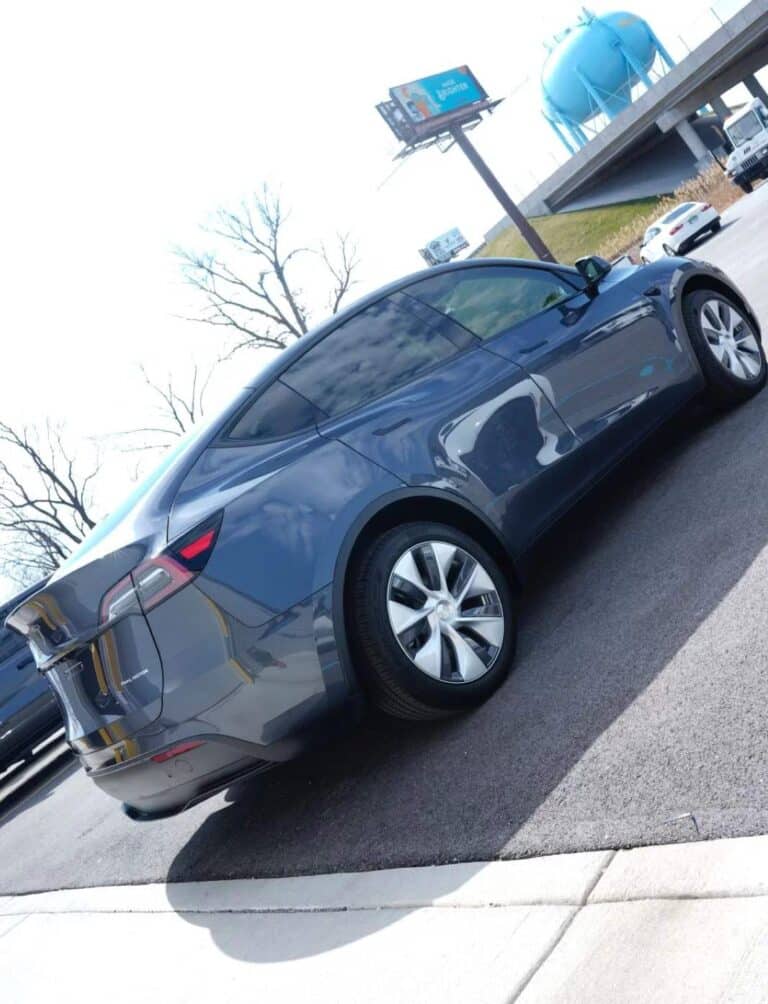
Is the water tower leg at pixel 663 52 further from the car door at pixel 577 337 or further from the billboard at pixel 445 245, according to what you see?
the car door at pixel 577 337

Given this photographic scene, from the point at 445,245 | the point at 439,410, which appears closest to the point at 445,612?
the point at 439,410

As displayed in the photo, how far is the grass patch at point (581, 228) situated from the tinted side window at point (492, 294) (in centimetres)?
4921

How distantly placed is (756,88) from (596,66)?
973 centimetres

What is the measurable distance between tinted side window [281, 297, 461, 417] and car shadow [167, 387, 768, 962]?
3.40 feet

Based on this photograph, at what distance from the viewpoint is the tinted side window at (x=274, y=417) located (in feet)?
12.9

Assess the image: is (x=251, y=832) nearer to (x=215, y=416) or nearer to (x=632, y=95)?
(x=215, y=416)

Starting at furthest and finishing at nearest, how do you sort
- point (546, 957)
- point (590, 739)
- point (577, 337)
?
point (577, 337), point (590, 739), point (546, 957)

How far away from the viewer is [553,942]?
7.27 ft

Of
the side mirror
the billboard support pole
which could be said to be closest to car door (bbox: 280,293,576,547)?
the side mirror

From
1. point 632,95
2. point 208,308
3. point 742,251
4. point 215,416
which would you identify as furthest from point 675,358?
point 632,95

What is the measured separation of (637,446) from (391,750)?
2171 millimetres

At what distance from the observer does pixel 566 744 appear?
3172 mm

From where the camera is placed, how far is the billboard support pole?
46656mm

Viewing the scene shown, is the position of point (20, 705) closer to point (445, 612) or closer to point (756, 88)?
point (445, 612)
